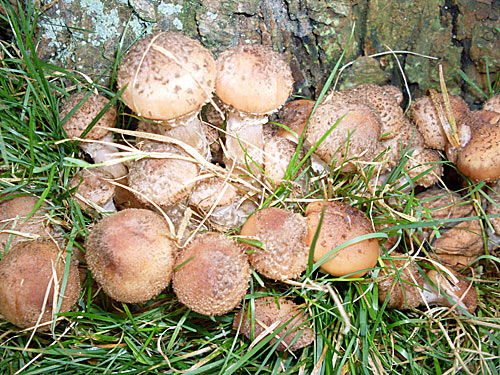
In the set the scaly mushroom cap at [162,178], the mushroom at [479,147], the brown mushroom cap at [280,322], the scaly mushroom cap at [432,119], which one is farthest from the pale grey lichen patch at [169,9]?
the mushroom at [479,147]

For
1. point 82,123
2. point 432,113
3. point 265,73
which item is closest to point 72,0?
point 82,123

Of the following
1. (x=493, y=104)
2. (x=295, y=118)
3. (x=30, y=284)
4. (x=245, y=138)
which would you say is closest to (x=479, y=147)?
(x=493, y=104)

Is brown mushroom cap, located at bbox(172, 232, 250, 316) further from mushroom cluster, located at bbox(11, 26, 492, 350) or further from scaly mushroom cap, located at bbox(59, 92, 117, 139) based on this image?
scaly mushroom cap, located at bbox(59, 92, 117, 139)

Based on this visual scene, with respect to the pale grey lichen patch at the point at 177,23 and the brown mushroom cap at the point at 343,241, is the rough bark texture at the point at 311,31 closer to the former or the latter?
the pale grey lichen patch at the point at 177,23

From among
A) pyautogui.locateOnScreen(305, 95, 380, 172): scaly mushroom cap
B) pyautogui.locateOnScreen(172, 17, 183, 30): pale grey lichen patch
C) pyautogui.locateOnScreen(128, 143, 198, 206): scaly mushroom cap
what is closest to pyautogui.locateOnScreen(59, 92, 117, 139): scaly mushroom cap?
pyautogui.locateOnScreen(128, 143, 198, 206): scaly mushroom cap

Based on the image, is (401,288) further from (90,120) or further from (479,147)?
(90,120)
